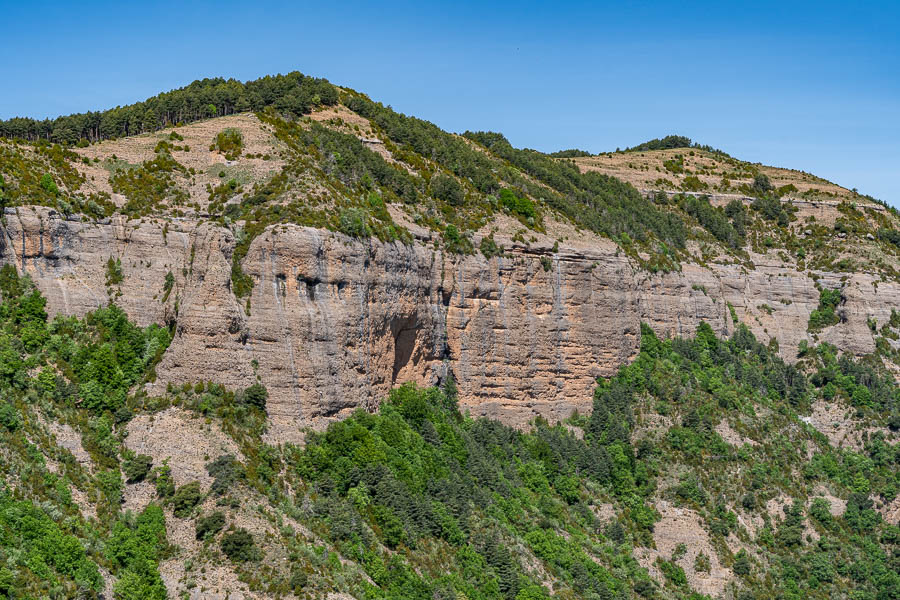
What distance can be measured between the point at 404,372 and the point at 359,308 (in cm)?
1167

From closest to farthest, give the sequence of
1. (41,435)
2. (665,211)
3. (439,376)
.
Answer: (41,435), (439,376), (665,211)

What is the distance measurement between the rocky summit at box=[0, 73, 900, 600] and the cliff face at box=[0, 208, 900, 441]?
207mm

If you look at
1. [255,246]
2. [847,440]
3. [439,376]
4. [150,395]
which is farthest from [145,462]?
[847,440]

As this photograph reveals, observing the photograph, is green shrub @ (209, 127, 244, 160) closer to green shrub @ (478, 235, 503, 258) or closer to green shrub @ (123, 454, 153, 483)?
green shrub @ (478, 235, 503, 258)

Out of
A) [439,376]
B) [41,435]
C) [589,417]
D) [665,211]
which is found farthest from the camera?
[665,211]

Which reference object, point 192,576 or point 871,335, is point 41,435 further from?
point 871,335

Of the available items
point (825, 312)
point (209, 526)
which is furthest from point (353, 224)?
point (825, 312)

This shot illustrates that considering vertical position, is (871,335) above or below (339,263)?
below

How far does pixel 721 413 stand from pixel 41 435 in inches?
2390

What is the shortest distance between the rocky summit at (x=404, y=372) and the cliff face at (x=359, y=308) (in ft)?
0.68

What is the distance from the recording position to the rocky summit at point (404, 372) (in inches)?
2516

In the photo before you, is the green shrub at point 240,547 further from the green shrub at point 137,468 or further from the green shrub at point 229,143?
the green shrub at point 229,143

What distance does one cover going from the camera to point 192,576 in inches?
2319

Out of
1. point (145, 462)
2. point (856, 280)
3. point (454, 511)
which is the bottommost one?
point (454, 511)
